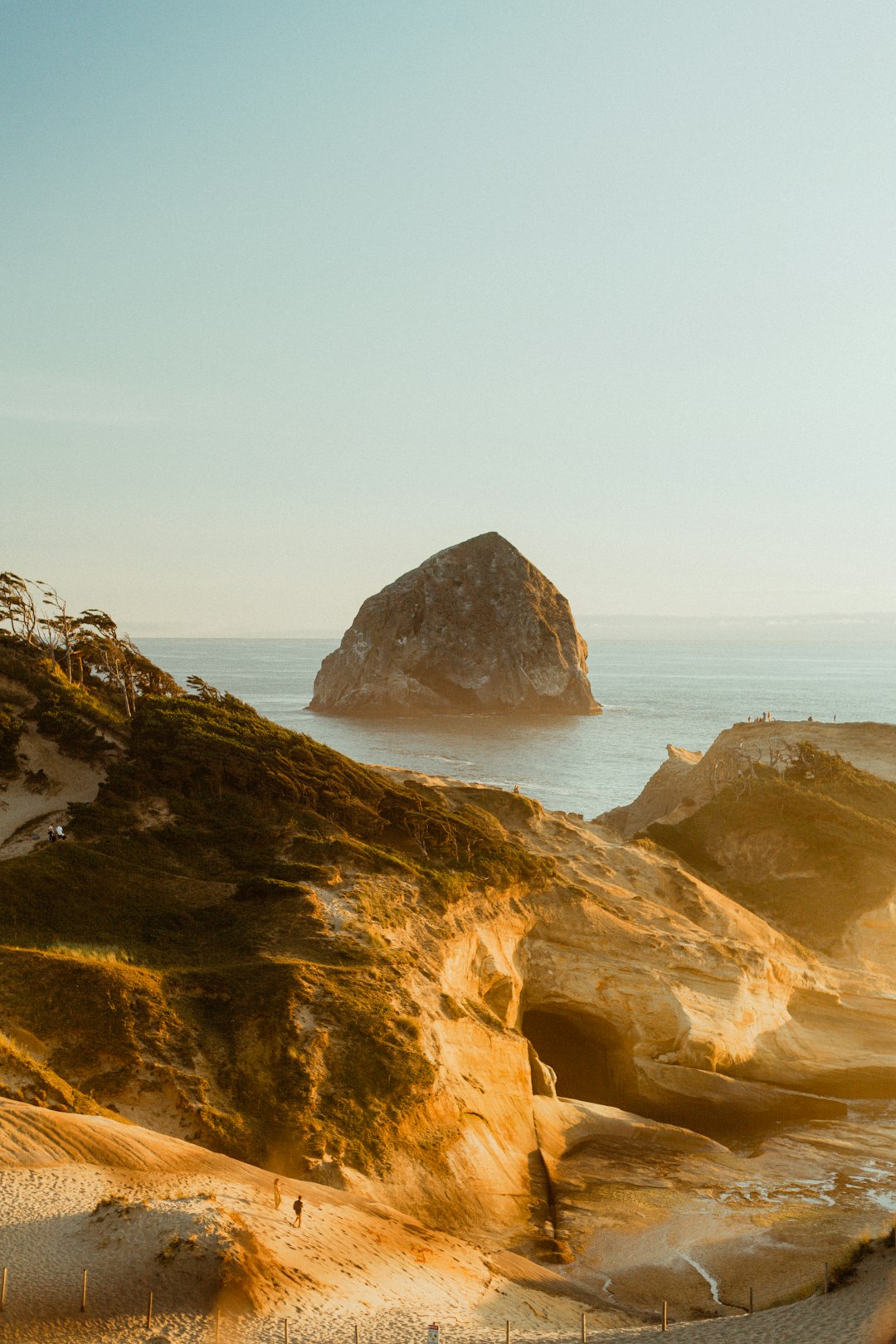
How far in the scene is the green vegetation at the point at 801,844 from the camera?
4694 cm

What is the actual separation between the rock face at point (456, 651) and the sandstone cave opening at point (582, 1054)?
100785 mm

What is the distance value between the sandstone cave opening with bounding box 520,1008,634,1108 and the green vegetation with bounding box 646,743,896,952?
1528 centimetres

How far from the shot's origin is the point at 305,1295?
1616 cm

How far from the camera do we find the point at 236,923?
27344 mm

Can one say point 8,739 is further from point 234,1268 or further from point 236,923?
point 234,1268

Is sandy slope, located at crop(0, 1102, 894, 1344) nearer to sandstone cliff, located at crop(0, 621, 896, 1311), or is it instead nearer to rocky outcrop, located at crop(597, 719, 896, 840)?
sandstone cliff, located at crop(0, 621, 896, 1311)

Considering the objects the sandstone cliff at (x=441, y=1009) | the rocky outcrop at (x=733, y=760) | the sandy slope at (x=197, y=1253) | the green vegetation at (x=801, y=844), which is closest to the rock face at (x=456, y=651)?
the rocky outcrop at (x=733, y=760)

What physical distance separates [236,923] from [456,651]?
112 meters

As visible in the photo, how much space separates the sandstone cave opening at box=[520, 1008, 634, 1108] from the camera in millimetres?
33344

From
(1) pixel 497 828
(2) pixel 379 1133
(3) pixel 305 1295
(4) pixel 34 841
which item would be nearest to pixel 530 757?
(1) pixel 497 828

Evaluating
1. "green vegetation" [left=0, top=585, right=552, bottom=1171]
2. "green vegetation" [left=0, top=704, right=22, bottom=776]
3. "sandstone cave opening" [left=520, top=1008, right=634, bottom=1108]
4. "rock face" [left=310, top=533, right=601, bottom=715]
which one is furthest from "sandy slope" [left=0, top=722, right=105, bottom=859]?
"rock face" [left=310, top=533, right=601, bottom=715]

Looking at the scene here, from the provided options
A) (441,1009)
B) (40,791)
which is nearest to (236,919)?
(441,1009)

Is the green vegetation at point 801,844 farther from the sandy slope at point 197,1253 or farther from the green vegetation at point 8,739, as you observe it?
the green vegetation at point 8,739

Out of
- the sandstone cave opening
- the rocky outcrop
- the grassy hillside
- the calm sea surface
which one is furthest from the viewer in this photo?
the calm sea surface
